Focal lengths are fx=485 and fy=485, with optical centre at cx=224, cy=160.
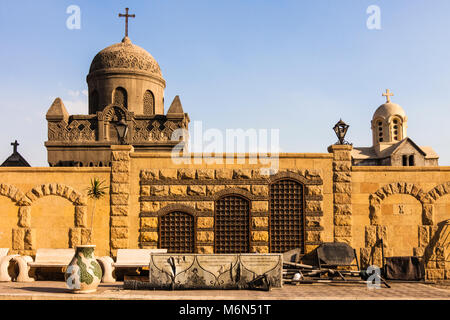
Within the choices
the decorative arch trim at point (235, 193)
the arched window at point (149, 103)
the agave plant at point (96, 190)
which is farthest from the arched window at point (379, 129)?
the agave plant at point (96, 190)

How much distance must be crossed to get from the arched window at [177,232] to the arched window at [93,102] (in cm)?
1678

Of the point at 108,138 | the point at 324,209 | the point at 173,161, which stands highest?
the point at 108,138

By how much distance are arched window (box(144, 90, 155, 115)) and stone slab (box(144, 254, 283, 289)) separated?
20.2 meters

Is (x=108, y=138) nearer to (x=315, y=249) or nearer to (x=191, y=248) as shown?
(x=191, y=248)

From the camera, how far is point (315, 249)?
17391 mm

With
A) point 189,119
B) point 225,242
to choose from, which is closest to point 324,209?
point 225,242

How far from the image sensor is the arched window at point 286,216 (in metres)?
17.6

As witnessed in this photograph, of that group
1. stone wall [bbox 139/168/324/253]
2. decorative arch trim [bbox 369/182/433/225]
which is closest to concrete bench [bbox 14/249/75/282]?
stone wall [bbox 139/168/324/253]

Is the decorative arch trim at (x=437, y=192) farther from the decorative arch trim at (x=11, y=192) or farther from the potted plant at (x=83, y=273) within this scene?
the decorative arch trim at (x=11, y=192)

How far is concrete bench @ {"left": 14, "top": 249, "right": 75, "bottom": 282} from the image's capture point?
15.6 meters

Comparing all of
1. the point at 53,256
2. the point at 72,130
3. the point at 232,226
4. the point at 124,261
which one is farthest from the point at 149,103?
the point at 124,261

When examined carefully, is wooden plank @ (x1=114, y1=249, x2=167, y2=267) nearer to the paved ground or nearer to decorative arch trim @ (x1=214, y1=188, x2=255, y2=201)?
the paved ground
